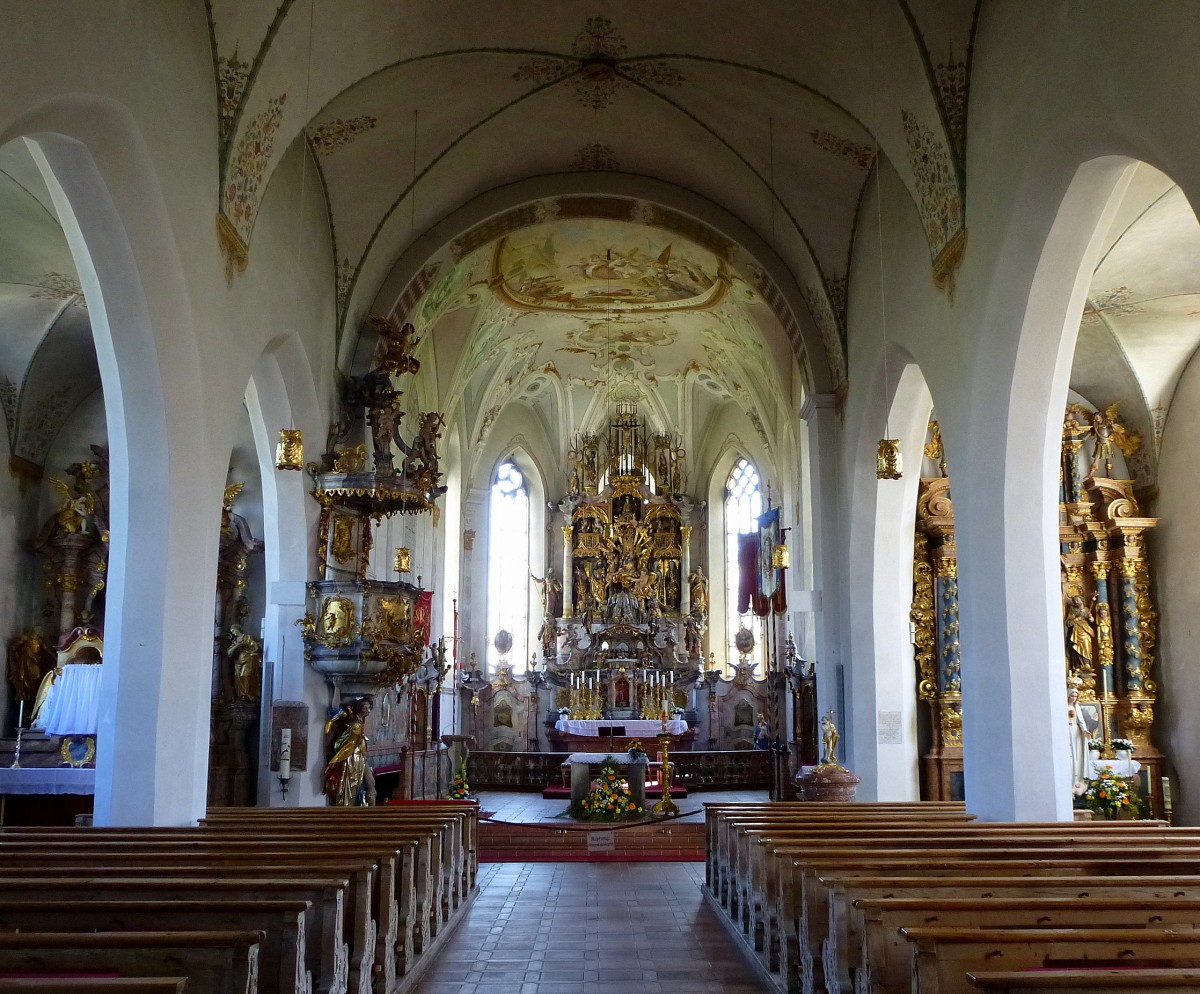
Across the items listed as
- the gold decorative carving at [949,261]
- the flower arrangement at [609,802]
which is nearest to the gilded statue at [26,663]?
the flower arrangement at [609,802]

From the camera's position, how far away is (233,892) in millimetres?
4766

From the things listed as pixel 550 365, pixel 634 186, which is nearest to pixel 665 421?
pixel 550 365

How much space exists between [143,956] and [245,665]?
1094 centimetres

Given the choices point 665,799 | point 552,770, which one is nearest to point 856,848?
point 665,799

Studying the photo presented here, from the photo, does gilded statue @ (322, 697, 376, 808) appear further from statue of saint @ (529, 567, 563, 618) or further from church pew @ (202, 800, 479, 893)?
statue of saint @ (529, 567, 563, 618)

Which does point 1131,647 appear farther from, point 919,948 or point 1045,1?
point 919,948

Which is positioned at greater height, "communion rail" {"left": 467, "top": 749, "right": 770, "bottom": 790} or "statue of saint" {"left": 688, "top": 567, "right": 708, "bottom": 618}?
"statue of saint" {"left": 688, "top": 567, "right": 708, "bottom": 618}

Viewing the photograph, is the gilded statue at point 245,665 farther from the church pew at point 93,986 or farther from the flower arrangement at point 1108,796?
the church pew at point 93,986

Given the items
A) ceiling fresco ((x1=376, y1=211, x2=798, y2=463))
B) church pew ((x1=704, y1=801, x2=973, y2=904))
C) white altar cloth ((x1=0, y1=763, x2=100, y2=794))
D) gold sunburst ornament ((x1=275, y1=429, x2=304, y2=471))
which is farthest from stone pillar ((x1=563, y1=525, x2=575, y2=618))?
gold sunburst ornament ((x1=275, y1=429, x2=304, y2=471))

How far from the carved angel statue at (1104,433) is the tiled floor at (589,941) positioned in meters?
8.31

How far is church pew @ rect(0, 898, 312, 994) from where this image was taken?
14.0ft

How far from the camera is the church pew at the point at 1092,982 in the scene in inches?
126

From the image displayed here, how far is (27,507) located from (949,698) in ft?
38.3

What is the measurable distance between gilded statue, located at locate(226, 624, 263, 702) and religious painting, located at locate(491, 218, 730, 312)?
697 cm
